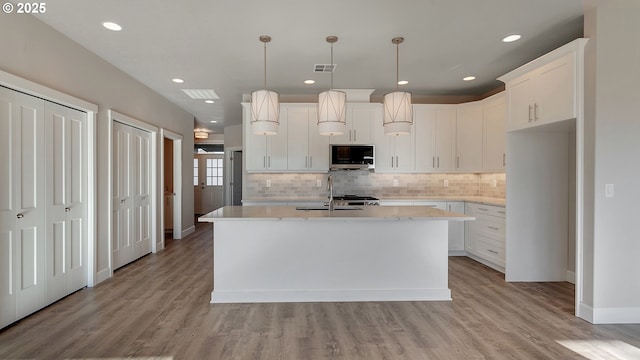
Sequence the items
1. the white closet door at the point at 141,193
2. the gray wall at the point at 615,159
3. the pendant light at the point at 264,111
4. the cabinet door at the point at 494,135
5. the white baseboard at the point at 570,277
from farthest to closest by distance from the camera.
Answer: the white closet door at the point at 141,193
the cabinet door at the point at 494,135
the white baseboard at the point at 570,277
the pendant light at the point at 264,111
the gray wall at the point at 615,159

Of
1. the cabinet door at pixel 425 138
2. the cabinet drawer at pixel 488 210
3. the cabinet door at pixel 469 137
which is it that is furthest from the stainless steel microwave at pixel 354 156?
the cabinet drawer at pixel 488 210

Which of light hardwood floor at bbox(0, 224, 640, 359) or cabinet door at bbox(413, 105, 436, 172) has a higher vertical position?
cabinet door at bbox(413, 105, 436, 172)

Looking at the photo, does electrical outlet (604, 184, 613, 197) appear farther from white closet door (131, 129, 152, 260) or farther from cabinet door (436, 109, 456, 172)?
white closet door (131, 129, 152, 260)

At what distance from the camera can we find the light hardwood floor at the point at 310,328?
232 cm

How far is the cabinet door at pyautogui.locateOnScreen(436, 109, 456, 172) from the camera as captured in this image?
5461 millimetres

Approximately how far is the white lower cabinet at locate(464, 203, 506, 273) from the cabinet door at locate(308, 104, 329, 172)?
2299 mm

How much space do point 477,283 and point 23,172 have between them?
15.2 ft

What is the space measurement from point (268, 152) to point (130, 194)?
2.06 m

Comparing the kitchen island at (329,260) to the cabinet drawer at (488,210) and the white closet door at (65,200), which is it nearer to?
the cabinet drawer at (488,210)

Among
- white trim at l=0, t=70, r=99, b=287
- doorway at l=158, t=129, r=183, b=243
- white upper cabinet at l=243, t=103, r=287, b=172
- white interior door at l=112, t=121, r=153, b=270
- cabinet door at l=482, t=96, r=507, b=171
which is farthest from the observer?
doorway at l=158, t=129, r=183, b=243

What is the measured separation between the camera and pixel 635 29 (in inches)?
108

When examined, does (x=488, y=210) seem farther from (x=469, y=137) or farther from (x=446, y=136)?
(x=446, y=136)

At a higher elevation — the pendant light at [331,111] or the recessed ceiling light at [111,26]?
the recessed ceiling light at [111,26]

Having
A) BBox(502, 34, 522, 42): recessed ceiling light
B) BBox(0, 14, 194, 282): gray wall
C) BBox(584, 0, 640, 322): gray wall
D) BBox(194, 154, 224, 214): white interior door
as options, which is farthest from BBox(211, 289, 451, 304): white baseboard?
BBox(194, 154, 224, 214): white interior door
